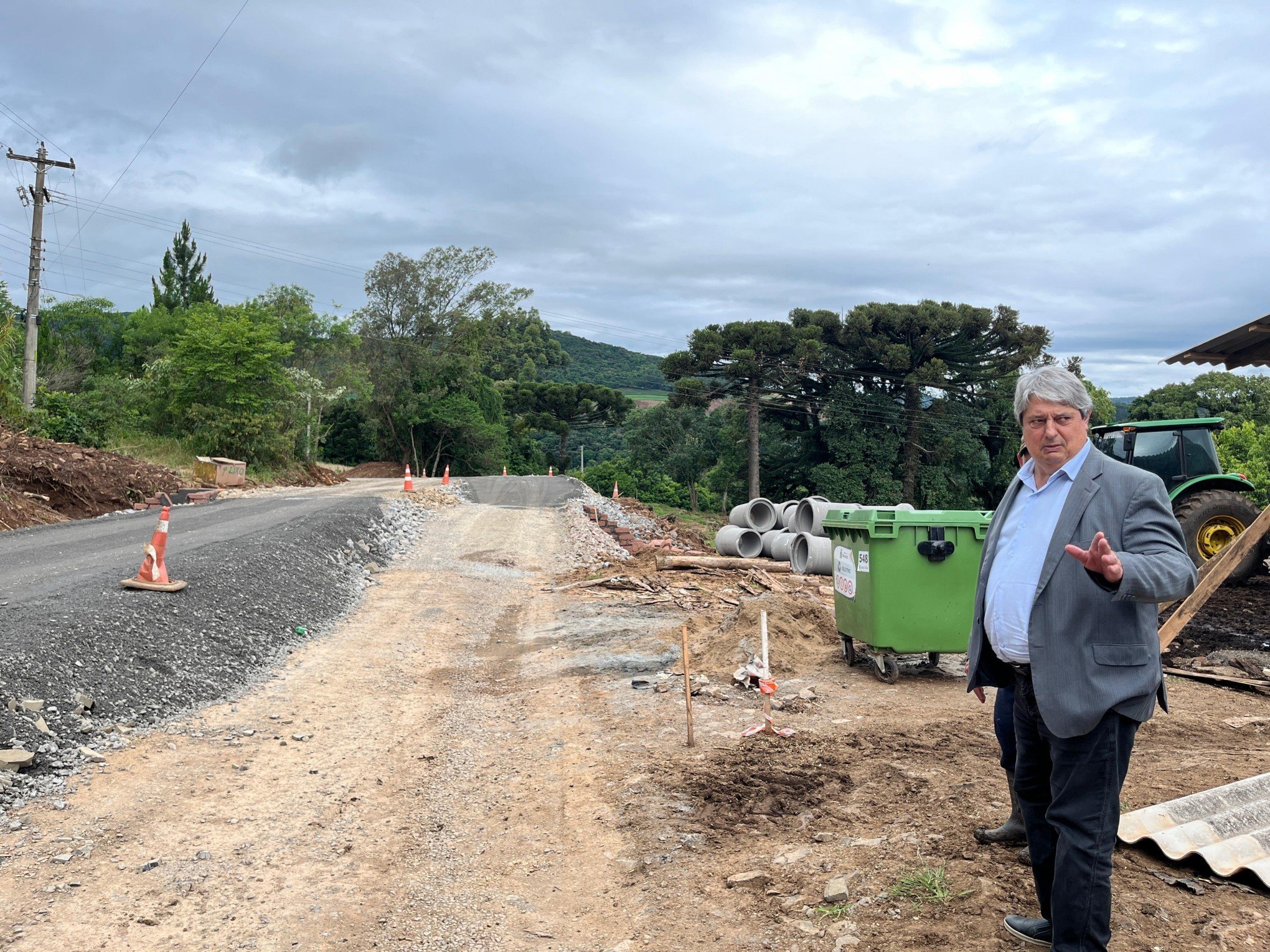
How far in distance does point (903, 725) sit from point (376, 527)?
13.6 metres

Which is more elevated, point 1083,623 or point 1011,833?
point 1083,623

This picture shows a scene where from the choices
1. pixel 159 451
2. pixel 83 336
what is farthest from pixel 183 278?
pixel 159 451

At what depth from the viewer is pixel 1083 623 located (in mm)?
2762

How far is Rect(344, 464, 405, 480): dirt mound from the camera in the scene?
54.1 m

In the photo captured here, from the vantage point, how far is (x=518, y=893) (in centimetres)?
419

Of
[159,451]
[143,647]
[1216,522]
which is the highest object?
[159,451]

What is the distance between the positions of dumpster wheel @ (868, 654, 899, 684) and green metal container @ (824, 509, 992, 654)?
14cm

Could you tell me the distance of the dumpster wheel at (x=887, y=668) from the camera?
8.10m

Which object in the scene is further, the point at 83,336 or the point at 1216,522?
the point at 83,336

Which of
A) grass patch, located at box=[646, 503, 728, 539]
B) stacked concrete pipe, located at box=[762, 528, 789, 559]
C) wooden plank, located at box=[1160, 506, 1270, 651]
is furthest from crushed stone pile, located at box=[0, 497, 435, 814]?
grass patch, located at box=[646, 503, 728, 539]

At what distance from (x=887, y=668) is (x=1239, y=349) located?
397 centimetres

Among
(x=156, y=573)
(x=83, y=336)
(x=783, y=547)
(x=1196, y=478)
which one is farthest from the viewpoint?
(x=83, y=336)

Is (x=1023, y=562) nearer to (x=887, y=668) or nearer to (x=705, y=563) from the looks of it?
(x=887, y=668)

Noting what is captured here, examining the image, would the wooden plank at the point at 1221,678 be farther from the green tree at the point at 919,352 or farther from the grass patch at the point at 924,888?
the green tree at the point at 919,352
